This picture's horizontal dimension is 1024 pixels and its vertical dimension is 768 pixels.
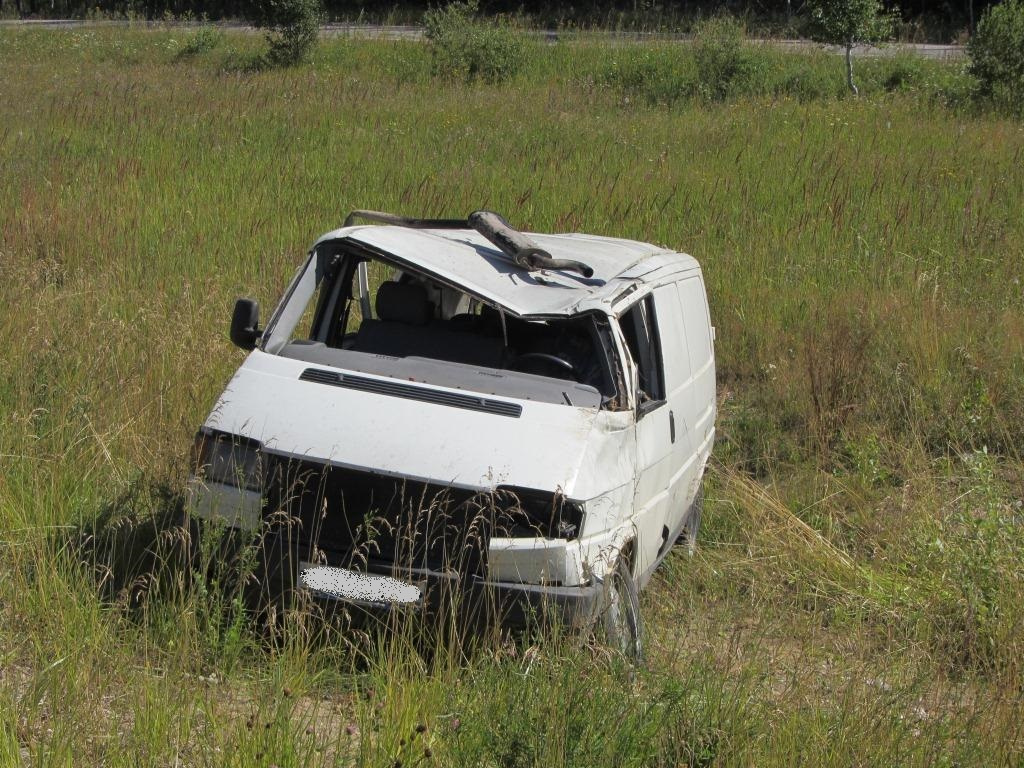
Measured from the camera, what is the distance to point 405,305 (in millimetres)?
5855

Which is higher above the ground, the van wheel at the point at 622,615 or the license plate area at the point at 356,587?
the license plate area at the point at 356,587

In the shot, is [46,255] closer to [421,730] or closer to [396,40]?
[421,730]

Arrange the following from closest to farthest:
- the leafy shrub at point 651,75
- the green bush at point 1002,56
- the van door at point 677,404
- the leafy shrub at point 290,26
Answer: the van door at point 677,404 < the green bush at point 1002,56 < the leafy shrub at point 651,75 < the leafy shrub at point 290,26

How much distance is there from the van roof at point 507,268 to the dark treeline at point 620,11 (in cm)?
2561

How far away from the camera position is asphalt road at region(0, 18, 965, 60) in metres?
27.2

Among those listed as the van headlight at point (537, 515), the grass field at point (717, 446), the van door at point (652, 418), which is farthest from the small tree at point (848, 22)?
the van headlight at point (537, 515)

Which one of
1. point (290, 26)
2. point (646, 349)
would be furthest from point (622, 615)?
point (290, 26)

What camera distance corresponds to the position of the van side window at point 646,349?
5586mm

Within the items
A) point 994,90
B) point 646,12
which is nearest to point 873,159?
point 994,90

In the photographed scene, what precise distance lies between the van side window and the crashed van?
0.01 m

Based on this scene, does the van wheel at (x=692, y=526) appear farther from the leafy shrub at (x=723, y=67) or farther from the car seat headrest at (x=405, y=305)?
the leafy shrub at (x=723, y=67)

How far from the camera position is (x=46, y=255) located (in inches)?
407

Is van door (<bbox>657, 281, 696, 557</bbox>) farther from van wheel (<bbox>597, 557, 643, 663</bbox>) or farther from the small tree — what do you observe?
the small tree

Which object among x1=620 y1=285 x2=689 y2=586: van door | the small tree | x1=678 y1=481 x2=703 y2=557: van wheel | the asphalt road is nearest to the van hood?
x1=620 y1=285 x2=689 y2=586: van door
